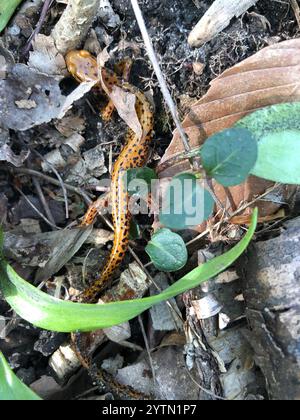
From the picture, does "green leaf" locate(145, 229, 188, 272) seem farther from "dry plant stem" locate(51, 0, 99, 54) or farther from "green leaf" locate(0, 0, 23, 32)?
"green leaf" locate(0, 0, 23, 32)

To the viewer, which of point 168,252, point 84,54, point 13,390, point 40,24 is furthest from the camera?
point 84,54

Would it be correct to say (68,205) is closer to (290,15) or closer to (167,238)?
(167,238)

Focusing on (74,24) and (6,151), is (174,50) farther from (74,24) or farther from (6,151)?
(6,151)

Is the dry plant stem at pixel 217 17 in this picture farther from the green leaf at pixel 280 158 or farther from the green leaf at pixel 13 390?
the green leaf at pixel 13 390

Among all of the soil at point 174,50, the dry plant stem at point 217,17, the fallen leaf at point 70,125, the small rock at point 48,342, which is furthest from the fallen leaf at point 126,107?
the small rock at point 48,342

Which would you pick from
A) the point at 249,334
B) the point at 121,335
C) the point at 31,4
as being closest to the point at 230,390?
the point at 249,334

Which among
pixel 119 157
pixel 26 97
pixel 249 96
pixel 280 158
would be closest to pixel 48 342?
pixel 119 157
